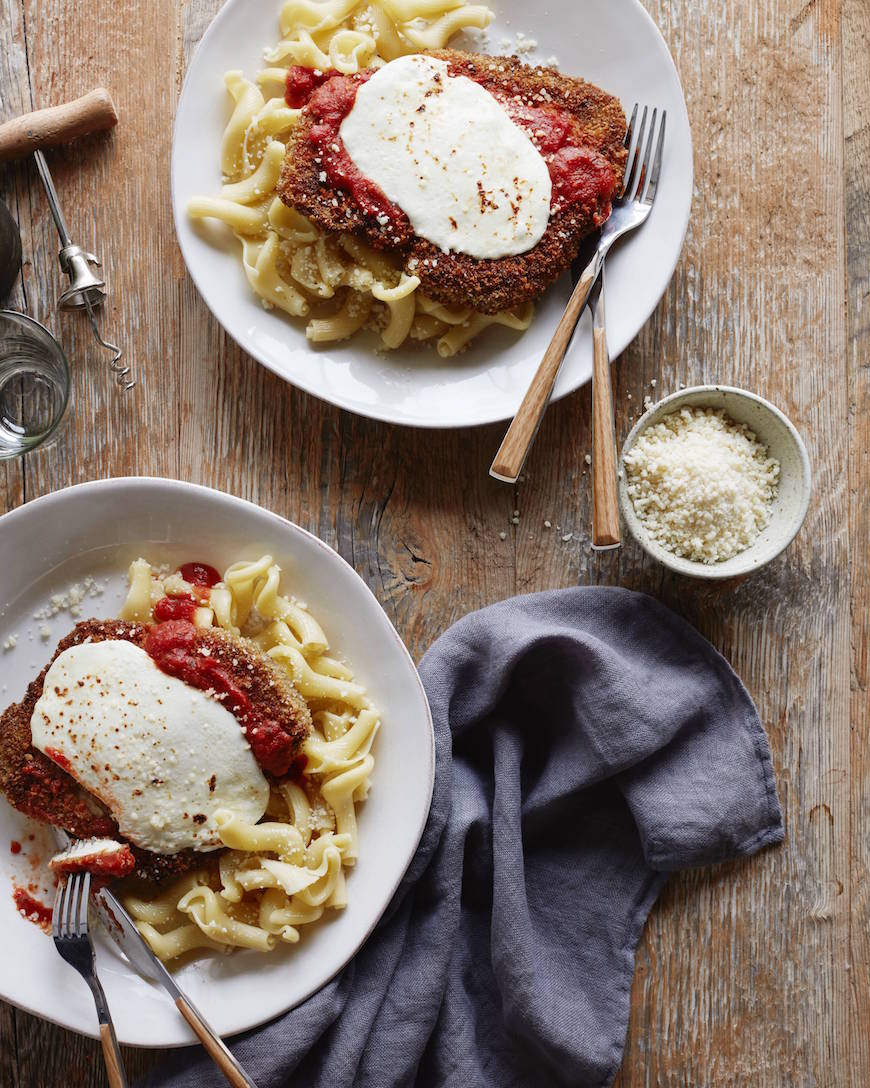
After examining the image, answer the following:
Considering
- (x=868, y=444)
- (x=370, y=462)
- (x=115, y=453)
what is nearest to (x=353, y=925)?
(x=370, y=462)

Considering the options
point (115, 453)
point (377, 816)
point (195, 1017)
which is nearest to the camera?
point (195, 1017)

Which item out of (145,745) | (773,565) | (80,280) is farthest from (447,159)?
(145,745)

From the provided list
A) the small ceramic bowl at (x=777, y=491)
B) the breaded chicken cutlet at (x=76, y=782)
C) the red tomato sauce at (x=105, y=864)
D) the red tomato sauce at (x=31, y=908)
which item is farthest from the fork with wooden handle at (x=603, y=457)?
the red tomato sauce at (x=31, y=908)

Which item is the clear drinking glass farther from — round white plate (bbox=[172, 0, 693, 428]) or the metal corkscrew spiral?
round white plate (bbox=[172, 0, 693, 428])

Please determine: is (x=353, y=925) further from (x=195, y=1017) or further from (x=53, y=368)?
(x=53, y=368)

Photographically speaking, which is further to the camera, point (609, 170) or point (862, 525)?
point (862, 525)

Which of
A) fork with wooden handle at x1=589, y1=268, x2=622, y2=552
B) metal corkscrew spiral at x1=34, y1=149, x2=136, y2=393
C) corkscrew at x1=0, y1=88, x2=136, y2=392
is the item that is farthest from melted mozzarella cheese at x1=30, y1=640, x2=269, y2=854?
fork with wooden handle at x1=589, y1=268, x2=622, y2=552

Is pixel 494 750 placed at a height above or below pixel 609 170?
below

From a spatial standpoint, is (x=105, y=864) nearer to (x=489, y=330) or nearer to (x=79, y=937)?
(x=79, y=937)
